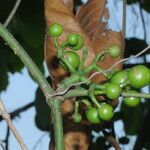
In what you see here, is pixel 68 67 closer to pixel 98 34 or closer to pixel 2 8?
pixel 98 34

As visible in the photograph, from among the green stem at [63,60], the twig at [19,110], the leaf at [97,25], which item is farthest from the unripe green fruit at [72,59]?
the twig at [19,110]

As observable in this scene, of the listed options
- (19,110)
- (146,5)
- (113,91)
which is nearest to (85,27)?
(113,91)

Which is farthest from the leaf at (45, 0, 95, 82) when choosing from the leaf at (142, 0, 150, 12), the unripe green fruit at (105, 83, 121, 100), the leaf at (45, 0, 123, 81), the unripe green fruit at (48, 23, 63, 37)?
the leaf at (142, 0, 150, 12)

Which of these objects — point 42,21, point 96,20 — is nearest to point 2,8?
point 42,21

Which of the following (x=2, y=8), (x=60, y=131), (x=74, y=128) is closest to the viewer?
(x=60, y=131)

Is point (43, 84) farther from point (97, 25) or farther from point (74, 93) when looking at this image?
point (97, 25)

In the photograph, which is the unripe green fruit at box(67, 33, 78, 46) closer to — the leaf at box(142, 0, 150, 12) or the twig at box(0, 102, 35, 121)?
the twig at box(0, 102, 35, 121)

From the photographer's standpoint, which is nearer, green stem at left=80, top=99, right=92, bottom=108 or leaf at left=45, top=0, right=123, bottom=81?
green stem at left=80, top=99, right=92, bottom=108

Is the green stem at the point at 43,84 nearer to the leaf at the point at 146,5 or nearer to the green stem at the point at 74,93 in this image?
the green stem at the point at 74,93
